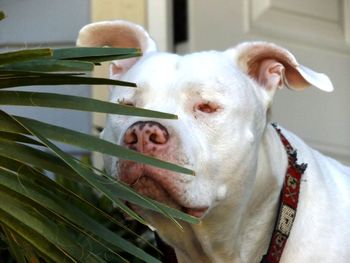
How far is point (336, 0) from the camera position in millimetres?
5105

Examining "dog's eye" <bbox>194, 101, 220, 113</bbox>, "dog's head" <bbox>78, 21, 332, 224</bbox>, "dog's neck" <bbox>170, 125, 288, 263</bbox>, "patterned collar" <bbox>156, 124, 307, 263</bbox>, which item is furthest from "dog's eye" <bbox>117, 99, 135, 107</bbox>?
"patterned collar" <bbox>156, 124, 307, 263</bbox>

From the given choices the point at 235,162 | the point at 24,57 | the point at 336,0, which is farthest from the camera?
the point at 336,0

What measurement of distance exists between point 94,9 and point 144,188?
2.14m

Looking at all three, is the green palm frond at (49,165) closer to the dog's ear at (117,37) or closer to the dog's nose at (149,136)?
the dog's nose at (149,136)

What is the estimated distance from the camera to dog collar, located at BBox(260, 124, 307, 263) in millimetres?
2883

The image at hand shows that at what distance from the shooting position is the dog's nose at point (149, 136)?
2.40 metres

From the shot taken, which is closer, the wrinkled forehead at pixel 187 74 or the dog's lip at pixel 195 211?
the dog's lip at pixel 195 211

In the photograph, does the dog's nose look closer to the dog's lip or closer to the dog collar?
the dog's lip

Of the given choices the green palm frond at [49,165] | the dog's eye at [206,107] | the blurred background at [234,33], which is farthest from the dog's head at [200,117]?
the blurred background at [234,33]

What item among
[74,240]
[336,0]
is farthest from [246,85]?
[336,0]

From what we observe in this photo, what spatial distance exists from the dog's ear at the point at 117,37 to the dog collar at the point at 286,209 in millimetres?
659

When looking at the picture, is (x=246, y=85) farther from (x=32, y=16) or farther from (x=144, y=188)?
(x=32, y=16)

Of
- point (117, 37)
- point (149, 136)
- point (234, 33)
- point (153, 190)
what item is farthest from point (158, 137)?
point (234, 33)

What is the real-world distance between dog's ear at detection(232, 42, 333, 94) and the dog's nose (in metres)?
0.65
